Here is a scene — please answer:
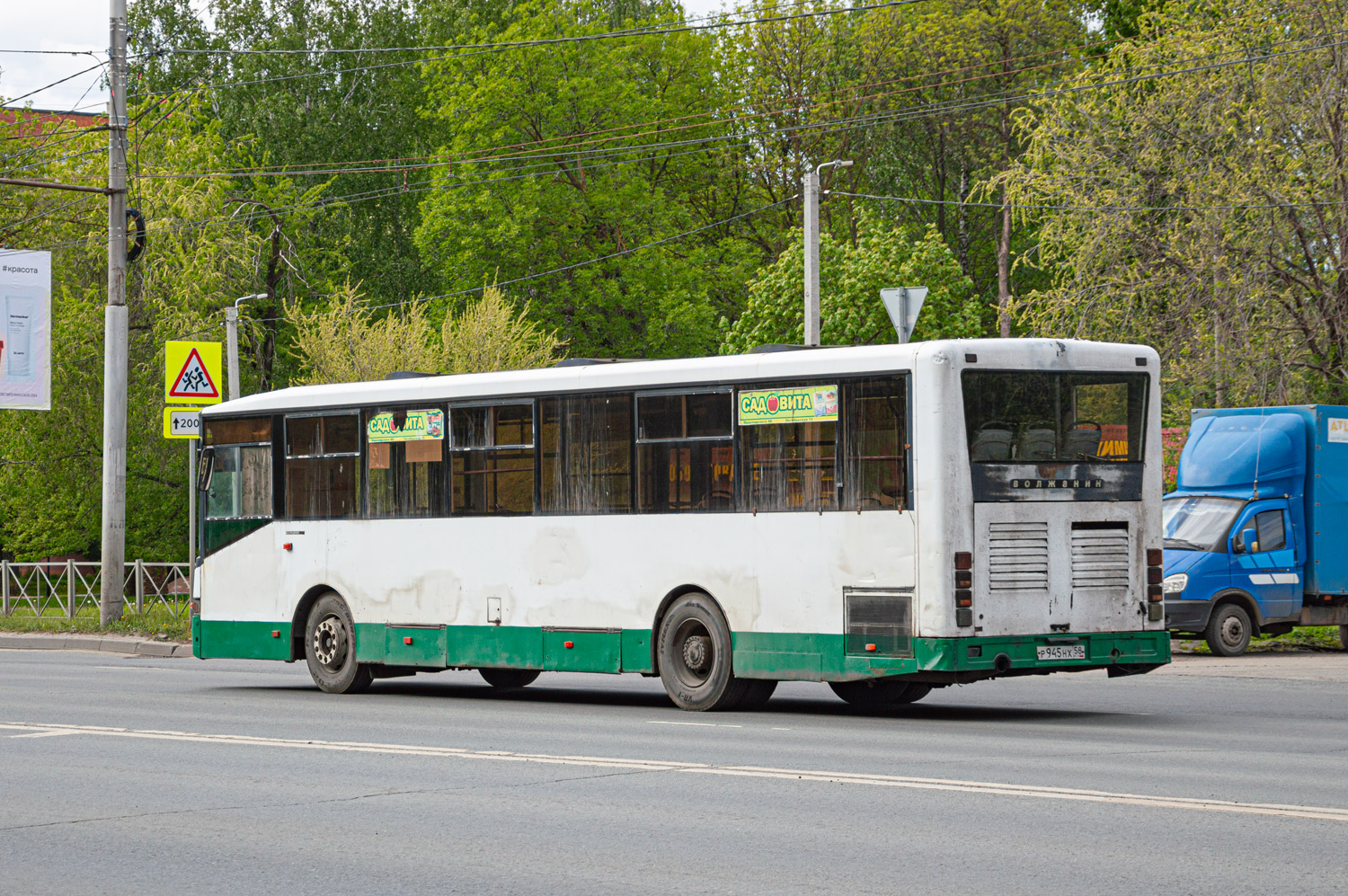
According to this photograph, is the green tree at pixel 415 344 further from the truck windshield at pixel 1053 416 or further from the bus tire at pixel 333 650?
the truck windshield at pixel 1053 416

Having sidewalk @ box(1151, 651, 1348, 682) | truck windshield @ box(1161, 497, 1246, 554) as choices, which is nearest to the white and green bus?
sidewalk @ box(1151, 651, 1348, 682)

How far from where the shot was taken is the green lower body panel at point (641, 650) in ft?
46.5

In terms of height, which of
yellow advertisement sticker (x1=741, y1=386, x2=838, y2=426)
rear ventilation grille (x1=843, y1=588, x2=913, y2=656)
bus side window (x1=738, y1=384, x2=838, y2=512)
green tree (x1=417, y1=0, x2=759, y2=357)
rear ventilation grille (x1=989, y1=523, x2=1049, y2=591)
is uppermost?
green tree (x1=417, y1=0, x2=759, y2=357)

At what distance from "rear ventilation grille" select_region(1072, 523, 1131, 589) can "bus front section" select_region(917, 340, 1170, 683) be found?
1cm

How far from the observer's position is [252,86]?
5866cm

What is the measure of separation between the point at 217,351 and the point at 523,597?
40.0 ft

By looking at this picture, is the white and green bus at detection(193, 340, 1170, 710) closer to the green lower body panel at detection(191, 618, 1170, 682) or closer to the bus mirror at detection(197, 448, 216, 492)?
the green lower body panel at detection(191, 618, 1170, 682)

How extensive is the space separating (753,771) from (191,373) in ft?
58.9

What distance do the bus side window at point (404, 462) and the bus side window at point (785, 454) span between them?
145 inches

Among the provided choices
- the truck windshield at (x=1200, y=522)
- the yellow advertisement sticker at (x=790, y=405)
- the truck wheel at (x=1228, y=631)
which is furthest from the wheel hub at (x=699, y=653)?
the truck wheel at (x=1228, y=631)

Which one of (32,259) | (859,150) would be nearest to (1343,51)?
(32,259)

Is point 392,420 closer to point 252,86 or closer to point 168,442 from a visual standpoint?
point 168,442

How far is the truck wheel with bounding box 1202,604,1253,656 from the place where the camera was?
23.5 meters

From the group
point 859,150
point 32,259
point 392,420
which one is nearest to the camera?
point 392,420
